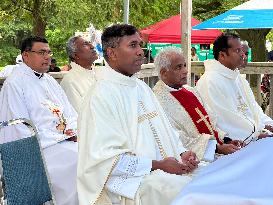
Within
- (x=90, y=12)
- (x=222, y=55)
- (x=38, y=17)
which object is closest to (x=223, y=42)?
(x=222, y=55)

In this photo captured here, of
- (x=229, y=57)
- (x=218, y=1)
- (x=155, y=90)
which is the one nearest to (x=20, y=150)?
(x=155, y=90)

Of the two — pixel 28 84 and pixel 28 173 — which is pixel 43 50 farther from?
pixel 28 173

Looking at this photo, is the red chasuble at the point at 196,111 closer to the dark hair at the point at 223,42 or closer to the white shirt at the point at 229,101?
the white shirt at the point at 229,101

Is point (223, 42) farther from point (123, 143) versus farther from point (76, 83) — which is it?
point (123, 143)

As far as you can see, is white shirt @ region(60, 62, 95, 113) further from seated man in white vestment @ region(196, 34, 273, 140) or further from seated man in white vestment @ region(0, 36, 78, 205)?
seated man in white vestment @ region(196, 34, 273, 140)

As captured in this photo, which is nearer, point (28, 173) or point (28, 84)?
point (28, 173)

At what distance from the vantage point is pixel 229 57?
6141 millimetres

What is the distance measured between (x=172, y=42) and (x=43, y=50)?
13.1 m

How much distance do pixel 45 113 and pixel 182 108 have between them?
1.31 metres

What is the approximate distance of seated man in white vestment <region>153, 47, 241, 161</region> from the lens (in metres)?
5.15

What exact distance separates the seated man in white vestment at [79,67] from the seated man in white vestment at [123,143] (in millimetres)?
2425

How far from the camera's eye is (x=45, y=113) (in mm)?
5652

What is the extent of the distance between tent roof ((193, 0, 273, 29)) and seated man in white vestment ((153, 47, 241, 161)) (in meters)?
4.15

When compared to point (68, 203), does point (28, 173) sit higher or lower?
higher
